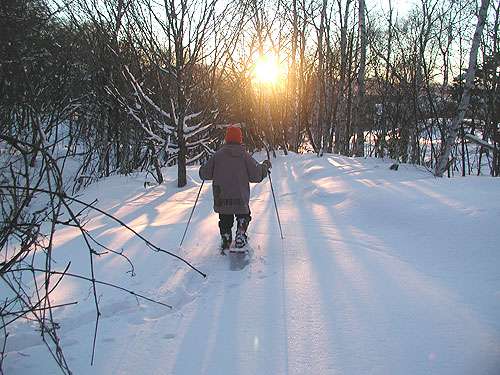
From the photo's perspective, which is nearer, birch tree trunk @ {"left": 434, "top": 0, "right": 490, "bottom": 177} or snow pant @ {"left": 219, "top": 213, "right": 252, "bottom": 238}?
snow pant @ {"left": 219, "top": 213, "right": 252, "bottom": 238}

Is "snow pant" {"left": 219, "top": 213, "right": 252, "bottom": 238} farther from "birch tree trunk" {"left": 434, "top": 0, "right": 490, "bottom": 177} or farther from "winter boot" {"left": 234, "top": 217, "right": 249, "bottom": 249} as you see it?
"birch tree trunk" {"left": 434, "top": 0, "right": 490, "bottom": 177}

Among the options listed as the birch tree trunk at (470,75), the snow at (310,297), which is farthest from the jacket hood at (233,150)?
the birch tree trunk at (470,75)

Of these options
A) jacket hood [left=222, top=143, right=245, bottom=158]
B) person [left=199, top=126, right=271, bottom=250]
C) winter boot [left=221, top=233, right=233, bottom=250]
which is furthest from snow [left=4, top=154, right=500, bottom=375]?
jacket hood [left=222, top=143, right=245, bottom=158]

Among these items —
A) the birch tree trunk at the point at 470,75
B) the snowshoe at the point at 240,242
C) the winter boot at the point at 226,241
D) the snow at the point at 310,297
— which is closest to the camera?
the snow at the point at 310,297

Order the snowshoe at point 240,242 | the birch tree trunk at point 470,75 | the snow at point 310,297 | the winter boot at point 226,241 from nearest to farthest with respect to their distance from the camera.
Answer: the snow at point 310,297, the snowshoe at point 240,242, the winter boot at point 226,241, the birch tree trunk at point 470,75

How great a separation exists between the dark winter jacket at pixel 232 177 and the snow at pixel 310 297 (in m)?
0.52

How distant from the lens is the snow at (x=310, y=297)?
8.28 ft

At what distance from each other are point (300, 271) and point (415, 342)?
55.3 inches

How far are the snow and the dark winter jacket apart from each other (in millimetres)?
520

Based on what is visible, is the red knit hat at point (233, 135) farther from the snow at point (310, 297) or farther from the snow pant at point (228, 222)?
the snow at point (310, 297)

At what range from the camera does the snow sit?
252 cm

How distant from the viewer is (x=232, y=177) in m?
4.80

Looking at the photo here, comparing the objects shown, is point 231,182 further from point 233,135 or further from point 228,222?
point 233,135

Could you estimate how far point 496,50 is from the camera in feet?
44.5
